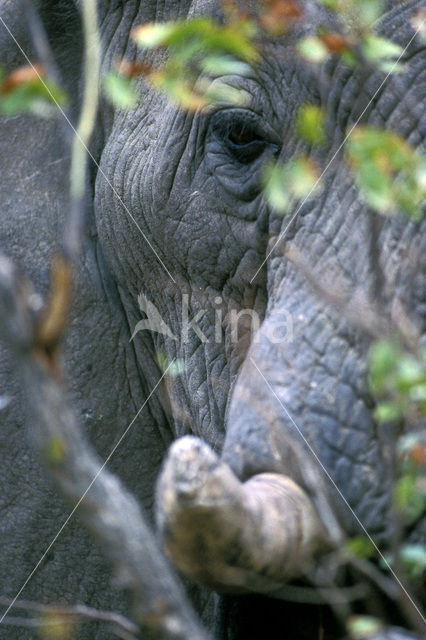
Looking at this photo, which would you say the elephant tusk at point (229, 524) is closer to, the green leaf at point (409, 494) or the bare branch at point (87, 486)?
the green leaf at point (409, 494)

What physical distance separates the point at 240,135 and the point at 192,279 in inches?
14.4

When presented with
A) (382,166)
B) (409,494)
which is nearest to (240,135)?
(382,166)

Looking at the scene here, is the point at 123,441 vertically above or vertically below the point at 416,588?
below

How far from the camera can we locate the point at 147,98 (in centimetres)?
267

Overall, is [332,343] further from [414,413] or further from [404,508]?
[404,508]

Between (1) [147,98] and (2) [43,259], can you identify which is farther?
(2) [43,259]

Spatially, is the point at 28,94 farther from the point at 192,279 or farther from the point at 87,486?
the point at 192,279

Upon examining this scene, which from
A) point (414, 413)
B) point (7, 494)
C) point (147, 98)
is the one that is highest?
point (414, 413)

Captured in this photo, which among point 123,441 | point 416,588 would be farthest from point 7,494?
point 416,588

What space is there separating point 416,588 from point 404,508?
0.34 m

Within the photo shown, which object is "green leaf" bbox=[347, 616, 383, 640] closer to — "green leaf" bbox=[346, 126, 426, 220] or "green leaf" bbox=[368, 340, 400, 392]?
"green leaf" bbox=[368, 340, 400, 392]

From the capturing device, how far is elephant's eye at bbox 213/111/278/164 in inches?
90.7

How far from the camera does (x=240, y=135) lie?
2.34m

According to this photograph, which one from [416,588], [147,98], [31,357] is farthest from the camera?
[147,98]
